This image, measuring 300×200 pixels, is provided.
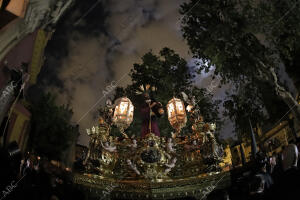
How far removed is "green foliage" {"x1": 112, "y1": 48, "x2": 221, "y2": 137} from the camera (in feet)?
49.6

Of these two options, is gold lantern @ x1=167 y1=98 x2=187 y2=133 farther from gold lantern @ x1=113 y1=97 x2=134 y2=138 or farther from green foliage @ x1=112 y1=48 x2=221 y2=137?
green foliage @ x1=112 y1=48 x2=221 y2=137

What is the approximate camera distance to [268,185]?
5.25 meters

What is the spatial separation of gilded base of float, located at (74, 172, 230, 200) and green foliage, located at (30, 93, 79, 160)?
10.9 metres

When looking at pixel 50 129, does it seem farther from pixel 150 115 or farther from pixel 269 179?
pixel 269 179

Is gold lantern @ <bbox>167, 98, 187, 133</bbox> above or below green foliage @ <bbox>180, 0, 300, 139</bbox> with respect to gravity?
below

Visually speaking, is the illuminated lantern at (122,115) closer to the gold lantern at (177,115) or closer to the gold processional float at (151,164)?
the gold processional float at (151,164)

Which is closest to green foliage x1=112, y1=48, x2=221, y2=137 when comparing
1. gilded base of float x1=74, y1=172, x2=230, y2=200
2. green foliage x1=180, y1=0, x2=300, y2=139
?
green foliage x1=180, y1=0, x2=300, y2=139

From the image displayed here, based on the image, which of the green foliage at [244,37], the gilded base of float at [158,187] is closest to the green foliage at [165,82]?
the green foliage at [244,37]

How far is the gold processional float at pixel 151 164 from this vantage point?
7.14m

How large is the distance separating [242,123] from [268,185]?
361 inches

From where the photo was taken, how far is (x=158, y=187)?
7.18m

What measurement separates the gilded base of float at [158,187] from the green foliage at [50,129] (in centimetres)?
1093

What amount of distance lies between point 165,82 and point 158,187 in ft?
30.0

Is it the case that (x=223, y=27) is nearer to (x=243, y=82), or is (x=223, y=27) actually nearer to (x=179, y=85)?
(x=243, y=82)
